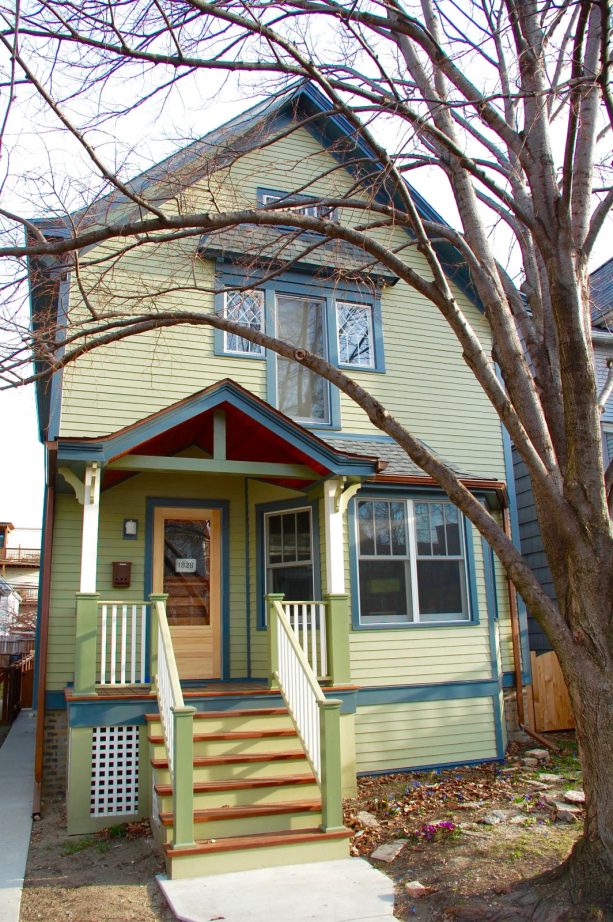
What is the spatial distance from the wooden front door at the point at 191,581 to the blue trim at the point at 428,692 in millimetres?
1899

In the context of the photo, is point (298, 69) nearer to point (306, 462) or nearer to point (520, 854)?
point (306, 462)

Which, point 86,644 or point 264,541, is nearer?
point 86,644

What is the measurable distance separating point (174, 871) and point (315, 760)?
1.53 metres

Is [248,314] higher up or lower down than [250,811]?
higher up

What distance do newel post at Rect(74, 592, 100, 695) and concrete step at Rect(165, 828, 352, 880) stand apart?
2.00 metres

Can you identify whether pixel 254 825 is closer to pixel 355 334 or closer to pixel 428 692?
pixel 428 692

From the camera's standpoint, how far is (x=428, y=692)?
32.3 ft

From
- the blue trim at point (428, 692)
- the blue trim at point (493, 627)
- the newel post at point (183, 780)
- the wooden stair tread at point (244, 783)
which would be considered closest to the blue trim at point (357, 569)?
the blue trim at point (493, 627)

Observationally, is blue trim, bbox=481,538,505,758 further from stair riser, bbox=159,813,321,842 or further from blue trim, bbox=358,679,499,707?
stair riser, bbox=159,813,321,842

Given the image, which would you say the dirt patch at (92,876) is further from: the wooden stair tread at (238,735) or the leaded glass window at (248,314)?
the leaded glass window at (248,314)

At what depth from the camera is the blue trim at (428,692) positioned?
31.2 ft

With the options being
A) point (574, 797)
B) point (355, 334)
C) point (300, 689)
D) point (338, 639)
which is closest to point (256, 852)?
point (300, 689)

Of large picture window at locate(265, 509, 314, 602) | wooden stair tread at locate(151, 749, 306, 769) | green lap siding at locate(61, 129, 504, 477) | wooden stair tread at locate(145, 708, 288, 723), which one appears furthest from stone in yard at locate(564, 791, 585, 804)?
green lap siding at locate(61, 129, 504, 477)

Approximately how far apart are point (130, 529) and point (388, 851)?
16.0ft
